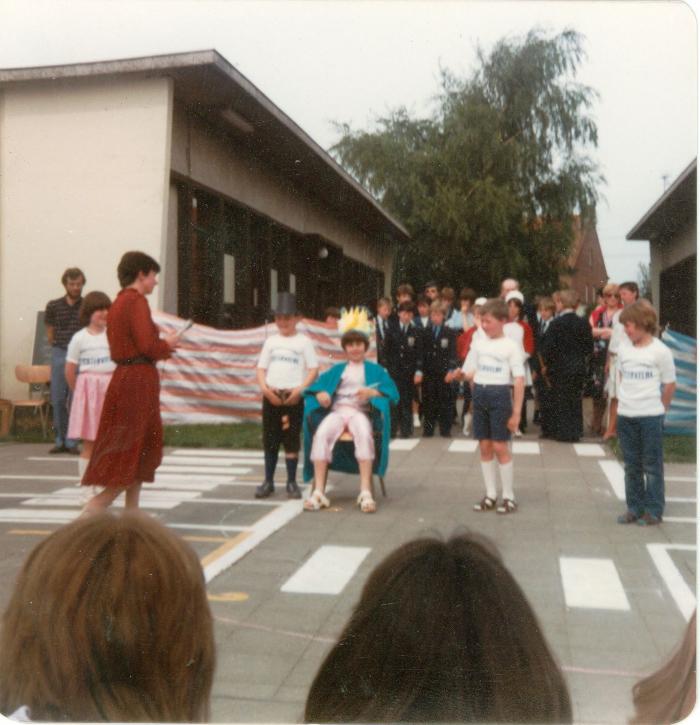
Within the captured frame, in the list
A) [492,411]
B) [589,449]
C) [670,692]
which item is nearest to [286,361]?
[492,411]

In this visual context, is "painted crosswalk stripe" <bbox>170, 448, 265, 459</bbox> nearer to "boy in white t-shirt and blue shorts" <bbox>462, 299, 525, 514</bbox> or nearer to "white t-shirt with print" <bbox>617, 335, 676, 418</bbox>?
"boy in white t-shirt and blue shorts" <bbox>462, 299, 525, 514</bbox>

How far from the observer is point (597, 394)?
1081cm

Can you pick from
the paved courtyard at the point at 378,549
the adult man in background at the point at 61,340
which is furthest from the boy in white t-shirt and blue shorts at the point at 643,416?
the adult man in background at the point at 61,340

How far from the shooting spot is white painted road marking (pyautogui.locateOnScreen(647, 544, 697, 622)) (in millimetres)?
4895

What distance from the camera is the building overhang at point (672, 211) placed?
8.42 ft

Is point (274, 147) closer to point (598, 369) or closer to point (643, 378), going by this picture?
point (598, 369)

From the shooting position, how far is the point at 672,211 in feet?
8.84

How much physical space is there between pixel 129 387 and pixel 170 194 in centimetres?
630

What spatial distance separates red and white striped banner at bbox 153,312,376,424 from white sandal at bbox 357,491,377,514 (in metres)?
5.80

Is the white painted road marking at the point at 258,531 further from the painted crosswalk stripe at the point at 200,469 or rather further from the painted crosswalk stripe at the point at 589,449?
the painted crosswalk stripe at the point at 589,449

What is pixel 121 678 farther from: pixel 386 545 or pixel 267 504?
pixel 267 504

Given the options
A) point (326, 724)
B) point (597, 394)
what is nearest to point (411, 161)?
point (326, 724)

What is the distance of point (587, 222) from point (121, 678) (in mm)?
2403

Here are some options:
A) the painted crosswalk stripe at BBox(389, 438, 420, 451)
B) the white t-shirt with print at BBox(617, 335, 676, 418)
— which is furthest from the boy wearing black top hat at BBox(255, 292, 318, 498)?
the painted crosswalk stripe at BBox(389, 438, 420, 451)
